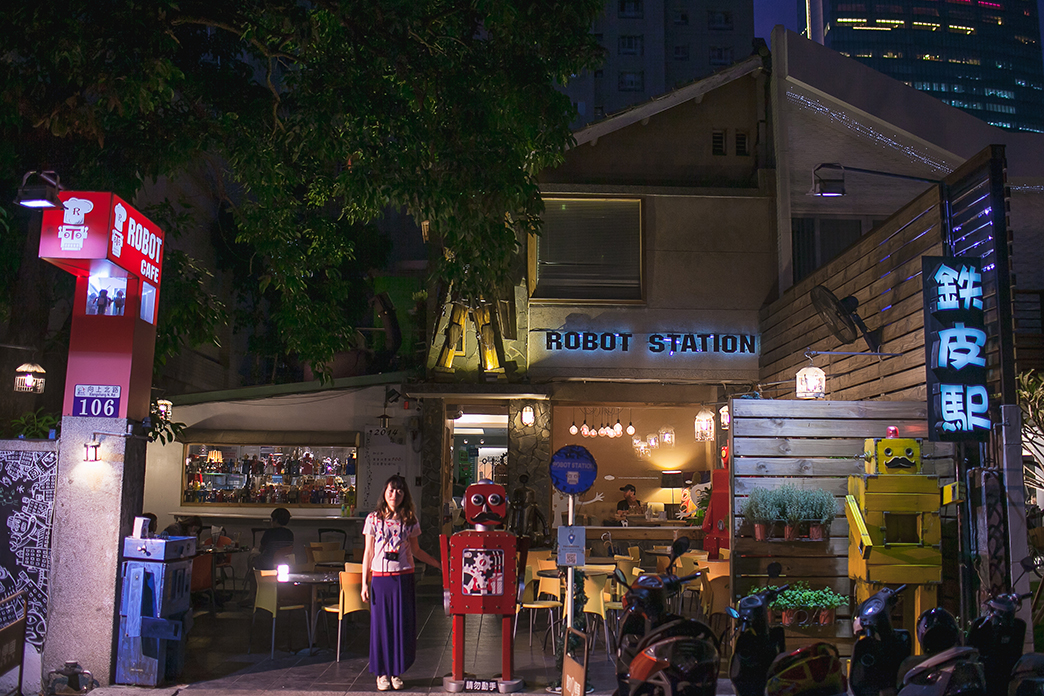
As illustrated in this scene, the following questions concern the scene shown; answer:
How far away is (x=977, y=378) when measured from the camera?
25.0ft

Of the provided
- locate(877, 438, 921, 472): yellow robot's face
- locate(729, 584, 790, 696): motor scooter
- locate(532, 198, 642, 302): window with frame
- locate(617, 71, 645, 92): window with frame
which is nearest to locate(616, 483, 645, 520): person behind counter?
locate(532, 198, 642, 302): window with frame

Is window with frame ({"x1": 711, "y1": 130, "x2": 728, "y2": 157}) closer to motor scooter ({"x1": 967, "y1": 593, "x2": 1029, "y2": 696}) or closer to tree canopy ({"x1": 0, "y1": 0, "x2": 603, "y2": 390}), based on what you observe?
tree canopy ({"x1": 0, "y1": 0, "x2": 603, "y2": 390})

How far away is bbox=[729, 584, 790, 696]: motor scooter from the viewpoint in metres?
4.98

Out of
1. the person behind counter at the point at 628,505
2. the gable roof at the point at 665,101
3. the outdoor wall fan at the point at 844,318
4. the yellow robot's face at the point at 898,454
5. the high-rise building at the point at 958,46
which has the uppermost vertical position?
the high-rise building at the point at 958,46

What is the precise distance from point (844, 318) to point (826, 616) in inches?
151

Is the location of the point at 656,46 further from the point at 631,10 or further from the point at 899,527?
the point at 899,527

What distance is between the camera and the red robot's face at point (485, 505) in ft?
24.0

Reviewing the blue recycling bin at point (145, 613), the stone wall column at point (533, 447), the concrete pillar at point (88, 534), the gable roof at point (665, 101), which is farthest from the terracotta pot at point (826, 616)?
the gable roof at point (665, 101)

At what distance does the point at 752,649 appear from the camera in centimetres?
503

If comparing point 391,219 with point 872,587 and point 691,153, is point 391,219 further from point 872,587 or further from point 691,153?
point 872,587

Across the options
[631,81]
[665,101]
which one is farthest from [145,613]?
[631,81]

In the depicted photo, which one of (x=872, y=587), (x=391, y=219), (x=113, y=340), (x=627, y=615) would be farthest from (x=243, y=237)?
(x=391, y=219)

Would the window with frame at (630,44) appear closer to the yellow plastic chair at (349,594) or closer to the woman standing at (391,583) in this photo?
the yellow plastic chair at (349,594)

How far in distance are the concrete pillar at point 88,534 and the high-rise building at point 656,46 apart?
3665 cm
